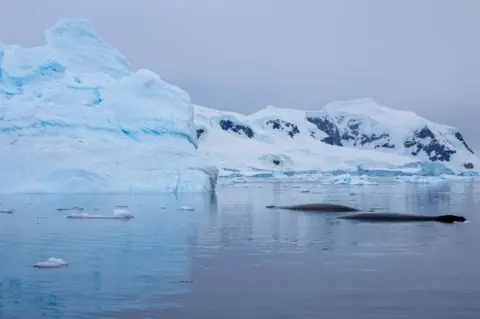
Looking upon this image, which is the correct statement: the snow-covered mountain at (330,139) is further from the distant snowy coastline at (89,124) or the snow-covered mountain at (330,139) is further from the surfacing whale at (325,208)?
the surfacing whale at (325,208)

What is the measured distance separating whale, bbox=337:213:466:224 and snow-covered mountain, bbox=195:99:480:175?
41470 mm

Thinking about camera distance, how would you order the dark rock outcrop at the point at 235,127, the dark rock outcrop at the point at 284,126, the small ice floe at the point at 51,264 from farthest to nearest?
the dark rock outcrop at the point at 284,126, the dark rock outcrop at the point at 235,127, the small ice floe at the point at 51,264

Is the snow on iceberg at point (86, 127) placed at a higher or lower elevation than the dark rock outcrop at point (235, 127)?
lower

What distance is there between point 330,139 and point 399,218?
10142 cm

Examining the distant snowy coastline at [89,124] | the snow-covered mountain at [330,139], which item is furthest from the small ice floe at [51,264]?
the snow-covered mountain at [330,139]

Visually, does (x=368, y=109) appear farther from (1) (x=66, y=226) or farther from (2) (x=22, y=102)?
(1) (x=66, y=226)

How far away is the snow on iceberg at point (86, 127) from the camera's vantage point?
28547 millimetres

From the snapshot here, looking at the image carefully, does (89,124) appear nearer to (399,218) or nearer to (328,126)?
(399,218)

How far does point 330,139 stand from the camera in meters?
118

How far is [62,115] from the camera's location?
99.7 feet

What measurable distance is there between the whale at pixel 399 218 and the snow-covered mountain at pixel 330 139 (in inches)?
1633

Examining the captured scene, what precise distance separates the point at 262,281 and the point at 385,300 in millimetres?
1735

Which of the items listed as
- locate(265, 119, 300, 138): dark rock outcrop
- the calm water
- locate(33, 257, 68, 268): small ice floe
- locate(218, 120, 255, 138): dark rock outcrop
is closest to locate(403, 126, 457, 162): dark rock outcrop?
locate(265, 119, 300, 138): dark rock outcrop

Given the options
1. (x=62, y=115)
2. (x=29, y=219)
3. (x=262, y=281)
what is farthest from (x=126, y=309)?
(x=62, y=115)
